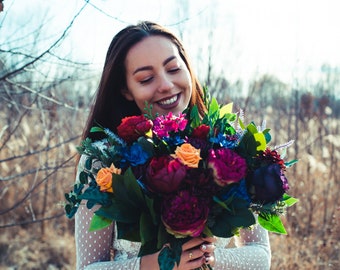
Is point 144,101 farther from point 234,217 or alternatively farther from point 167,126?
point 234,217

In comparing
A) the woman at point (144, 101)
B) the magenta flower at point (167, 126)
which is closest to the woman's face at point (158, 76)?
the woman at point (144, 101)

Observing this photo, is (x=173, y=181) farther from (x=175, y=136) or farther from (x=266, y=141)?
(x=266, y=141)

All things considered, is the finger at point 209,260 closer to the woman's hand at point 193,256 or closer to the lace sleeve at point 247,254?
the woman's hand at point 193,256

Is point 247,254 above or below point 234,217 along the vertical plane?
below

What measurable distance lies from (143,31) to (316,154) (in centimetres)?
477

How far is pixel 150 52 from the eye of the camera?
192cm

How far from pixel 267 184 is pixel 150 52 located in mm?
791

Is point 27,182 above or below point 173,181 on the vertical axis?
below

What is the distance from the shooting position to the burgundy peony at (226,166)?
133 cm

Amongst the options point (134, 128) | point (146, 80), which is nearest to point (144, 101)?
point (146, 80)

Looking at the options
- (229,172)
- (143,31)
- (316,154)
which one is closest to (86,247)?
(229,172)

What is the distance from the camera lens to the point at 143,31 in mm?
1982

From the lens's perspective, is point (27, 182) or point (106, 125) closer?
point (106, 125)

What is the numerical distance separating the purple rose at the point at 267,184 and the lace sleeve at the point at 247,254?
1.24ft
